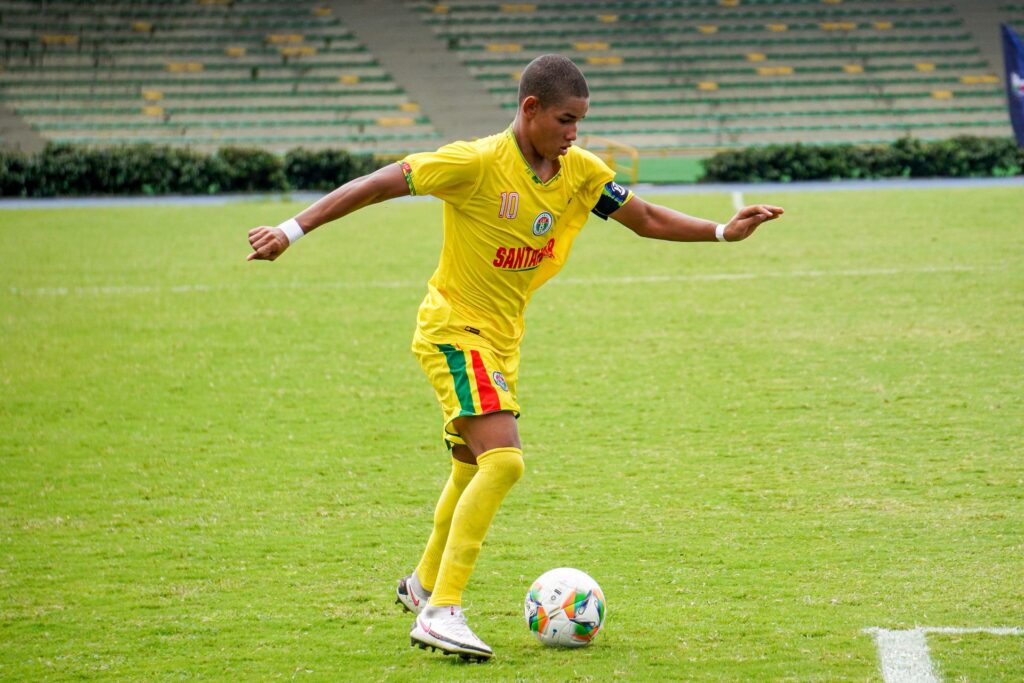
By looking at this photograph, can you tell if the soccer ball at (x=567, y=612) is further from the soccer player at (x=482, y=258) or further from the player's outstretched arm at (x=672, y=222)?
the player's outstretched arm at (x=672, y=222)

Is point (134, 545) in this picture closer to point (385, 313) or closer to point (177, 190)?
point (385, 313)

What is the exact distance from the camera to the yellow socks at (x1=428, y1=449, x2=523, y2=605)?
405 cm

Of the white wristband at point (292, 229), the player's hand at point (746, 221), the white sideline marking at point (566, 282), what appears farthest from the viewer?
the white sideline marking at point (566, 282)

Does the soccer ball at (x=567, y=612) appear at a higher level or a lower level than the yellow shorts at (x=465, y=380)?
lower

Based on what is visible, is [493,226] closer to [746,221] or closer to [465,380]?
[465,380]

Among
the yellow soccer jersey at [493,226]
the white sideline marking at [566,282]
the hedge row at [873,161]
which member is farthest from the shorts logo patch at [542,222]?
the hedge row at [873,161]

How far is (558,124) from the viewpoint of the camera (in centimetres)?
403

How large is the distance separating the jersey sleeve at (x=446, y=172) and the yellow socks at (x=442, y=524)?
1.03 meters

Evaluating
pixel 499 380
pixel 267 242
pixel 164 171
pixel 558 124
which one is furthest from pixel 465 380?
pixel 164 171

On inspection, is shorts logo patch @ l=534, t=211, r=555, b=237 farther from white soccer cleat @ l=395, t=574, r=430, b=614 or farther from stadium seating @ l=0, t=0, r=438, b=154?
stadium seating @ l=0, t=0, r=438, b=154

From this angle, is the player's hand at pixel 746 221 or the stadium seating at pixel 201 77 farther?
the stadium seating at pixel 201 77

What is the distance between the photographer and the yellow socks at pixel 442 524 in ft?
14.4

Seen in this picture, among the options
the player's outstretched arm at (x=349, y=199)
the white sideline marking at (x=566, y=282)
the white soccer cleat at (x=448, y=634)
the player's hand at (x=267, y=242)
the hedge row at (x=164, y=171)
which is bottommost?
the white soccer cleat at (x=448, y=634)

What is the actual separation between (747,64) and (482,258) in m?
31.0
